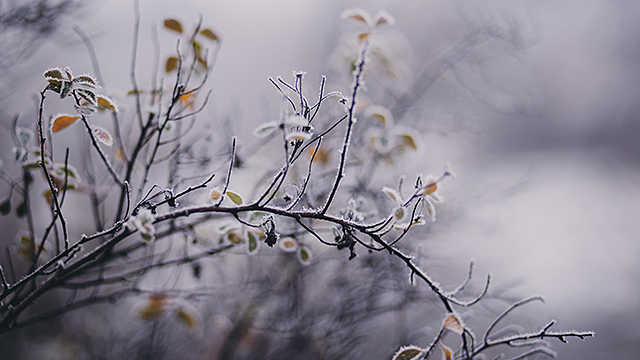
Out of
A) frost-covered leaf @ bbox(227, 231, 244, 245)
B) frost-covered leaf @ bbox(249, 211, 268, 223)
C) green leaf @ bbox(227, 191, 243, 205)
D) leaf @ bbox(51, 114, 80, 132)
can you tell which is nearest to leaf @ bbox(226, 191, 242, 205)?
green leaf @ bbox(227, 191, 243, 205)

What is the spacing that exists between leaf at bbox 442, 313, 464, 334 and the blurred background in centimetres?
76

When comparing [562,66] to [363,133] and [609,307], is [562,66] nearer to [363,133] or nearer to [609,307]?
[609,307]

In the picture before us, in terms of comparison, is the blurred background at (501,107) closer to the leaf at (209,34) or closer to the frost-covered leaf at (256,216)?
the leaf at (209,34)

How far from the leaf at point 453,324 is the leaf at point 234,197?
0.45 metres

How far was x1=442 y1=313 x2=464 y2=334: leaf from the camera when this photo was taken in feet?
2.12

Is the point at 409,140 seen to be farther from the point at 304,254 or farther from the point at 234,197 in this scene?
the point at 234,197

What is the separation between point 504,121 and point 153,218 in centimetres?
690

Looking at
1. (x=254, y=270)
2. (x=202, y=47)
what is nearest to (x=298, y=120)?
(x=202, y=47)

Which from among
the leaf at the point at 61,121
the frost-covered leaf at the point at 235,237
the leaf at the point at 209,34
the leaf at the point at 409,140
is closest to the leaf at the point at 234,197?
the frost-covered leaf at the point at 235,237

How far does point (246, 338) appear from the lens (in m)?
1.70

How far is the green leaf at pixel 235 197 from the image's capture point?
69cm

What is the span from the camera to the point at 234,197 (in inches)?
27.4

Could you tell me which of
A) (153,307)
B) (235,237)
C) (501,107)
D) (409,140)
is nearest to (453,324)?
(235,237)

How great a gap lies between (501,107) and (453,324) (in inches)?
86.6
